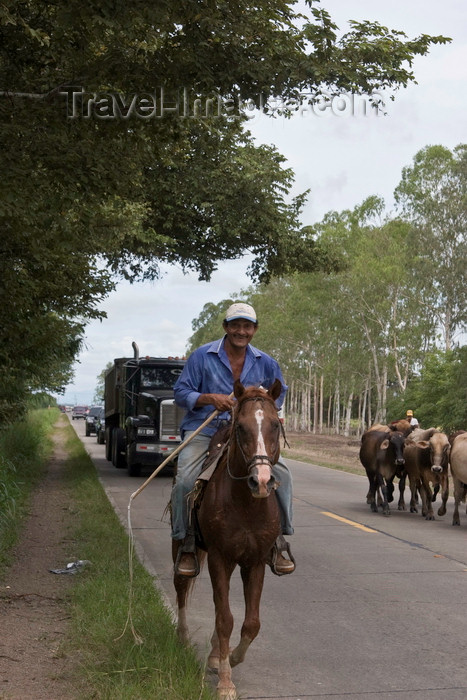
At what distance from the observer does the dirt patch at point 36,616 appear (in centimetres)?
592

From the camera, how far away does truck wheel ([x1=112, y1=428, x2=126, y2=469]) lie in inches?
1028

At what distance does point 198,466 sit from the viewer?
249 inches

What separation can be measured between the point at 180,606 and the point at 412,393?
128ft

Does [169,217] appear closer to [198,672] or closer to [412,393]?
[198,672]

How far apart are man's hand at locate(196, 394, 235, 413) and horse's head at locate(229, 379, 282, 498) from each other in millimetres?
279

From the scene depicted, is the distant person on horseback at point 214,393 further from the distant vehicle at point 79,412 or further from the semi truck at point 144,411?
the distant vehicle at point 79,412

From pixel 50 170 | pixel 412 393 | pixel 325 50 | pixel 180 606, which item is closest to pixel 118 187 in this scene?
pixel 50 170

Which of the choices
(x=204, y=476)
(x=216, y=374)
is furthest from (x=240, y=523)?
(x=216, y=374)

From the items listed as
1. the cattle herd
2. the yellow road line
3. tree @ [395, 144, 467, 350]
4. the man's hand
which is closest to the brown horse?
the man's hand

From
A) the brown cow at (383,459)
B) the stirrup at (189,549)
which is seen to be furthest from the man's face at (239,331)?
the brown cow at (383,459)

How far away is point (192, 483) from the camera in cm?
626

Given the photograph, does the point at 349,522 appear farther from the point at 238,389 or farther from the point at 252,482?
the point at 252,482

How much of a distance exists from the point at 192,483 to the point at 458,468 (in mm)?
8972

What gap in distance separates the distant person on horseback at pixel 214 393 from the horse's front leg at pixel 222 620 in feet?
1.56
